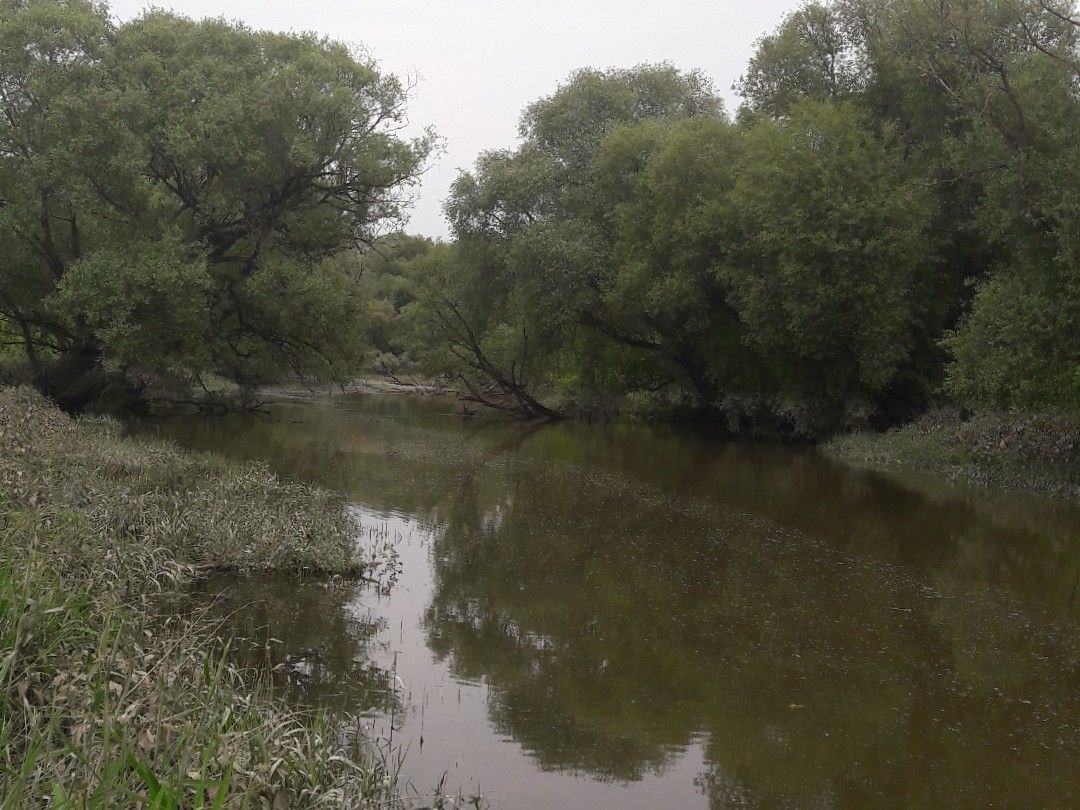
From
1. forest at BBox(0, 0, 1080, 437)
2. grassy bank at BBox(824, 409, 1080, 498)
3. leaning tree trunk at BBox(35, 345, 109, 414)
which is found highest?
forest at BBox(0, 0, 1080, 437)

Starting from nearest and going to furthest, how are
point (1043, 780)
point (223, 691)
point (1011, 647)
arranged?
point (223, 691), point (1043, 780), point (1011, 647)

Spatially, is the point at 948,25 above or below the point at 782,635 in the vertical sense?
above

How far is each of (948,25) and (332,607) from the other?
18.6 meters

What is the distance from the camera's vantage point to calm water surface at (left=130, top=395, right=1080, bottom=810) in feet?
20.5

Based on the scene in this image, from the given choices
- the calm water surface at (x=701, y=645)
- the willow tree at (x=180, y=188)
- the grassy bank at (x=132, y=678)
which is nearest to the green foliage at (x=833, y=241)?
the calm water surface at (x=701, y=645)

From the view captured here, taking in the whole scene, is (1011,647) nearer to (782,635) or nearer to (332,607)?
(782,635)

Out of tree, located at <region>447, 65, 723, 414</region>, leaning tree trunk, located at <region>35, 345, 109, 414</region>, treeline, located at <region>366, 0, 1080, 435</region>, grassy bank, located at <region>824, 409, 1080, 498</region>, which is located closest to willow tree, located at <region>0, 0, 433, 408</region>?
leaning tree trunk, located at <region>35, 345, 109, 414</region>

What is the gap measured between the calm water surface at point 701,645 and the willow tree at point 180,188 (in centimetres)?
696

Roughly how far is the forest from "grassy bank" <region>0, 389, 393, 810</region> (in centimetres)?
1193

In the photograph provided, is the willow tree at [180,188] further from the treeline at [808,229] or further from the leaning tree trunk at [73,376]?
the treeline at [808,229]

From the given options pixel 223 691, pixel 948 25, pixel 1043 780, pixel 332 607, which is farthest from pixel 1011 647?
pixel 948 25

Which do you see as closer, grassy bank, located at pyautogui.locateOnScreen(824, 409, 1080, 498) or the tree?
grassy bank, located at pyautogui.locateOnScreen(824, 409, 1080, 498)

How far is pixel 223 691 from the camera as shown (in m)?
5.33

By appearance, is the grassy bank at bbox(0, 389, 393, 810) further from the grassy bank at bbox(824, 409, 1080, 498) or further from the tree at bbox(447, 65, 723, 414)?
the tree at bbox(447, 65, 723, 414)
